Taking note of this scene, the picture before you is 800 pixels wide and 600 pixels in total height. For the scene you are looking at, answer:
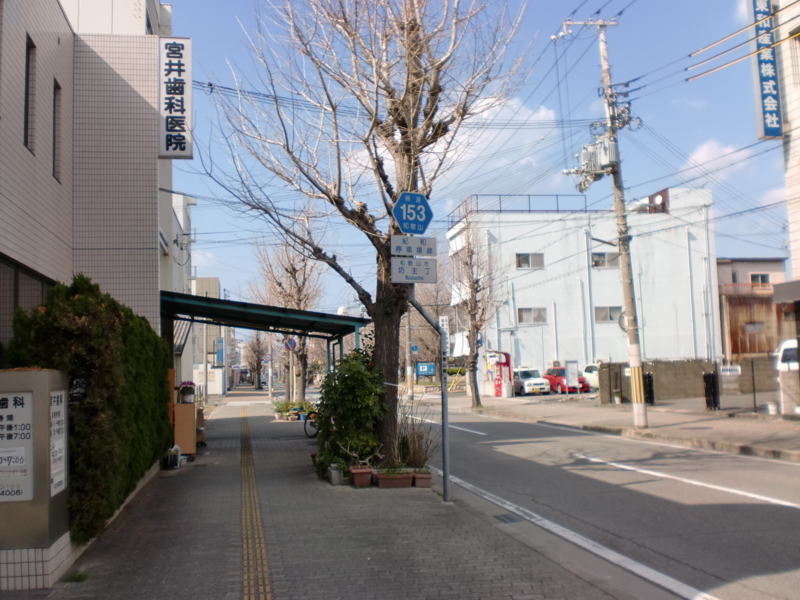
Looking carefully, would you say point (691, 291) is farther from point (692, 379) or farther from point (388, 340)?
point (388, 340)

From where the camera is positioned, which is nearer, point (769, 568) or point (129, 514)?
point (769, 568)

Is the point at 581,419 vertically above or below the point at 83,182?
below

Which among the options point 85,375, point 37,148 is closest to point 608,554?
point 85,375

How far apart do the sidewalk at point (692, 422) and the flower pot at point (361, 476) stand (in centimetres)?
835

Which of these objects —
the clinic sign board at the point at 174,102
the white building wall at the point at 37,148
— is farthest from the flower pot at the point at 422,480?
the clinic sign board at the point at 174,102

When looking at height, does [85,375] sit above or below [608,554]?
above

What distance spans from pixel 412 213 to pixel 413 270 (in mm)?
861

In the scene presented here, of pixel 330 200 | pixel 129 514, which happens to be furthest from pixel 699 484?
pixel 129 514

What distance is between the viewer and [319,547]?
23.0 ft

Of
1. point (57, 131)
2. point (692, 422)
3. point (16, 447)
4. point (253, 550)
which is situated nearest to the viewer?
point (16, 447)

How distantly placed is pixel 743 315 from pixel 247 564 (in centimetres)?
4317

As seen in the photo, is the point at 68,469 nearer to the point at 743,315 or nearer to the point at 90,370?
the point at 90,370

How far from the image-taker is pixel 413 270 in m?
9.52

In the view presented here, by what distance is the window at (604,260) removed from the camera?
146ft
